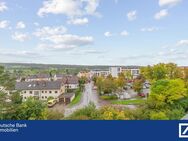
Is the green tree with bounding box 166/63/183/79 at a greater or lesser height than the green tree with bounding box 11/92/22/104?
greater

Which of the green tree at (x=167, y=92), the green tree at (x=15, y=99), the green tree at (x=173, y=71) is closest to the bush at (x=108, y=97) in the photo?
the green tree at (x=173, y=71)

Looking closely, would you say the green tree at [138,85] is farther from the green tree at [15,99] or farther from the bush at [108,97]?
the green tree at [15,99]

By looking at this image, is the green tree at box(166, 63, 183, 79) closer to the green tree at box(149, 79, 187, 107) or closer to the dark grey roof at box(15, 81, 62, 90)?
the green tree at box(149, 79, 187, 107)

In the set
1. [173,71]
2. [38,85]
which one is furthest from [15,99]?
[173,71]

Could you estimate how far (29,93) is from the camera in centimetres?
1698

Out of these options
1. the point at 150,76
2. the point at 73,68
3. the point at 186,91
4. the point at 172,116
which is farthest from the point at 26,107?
the point at 73,68

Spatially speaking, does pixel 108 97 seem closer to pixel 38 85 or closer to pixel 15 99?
pixel 38 85

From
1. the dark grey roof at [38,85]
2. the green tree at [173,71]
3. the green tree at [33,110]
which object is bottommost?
the green tree at [33,110]
